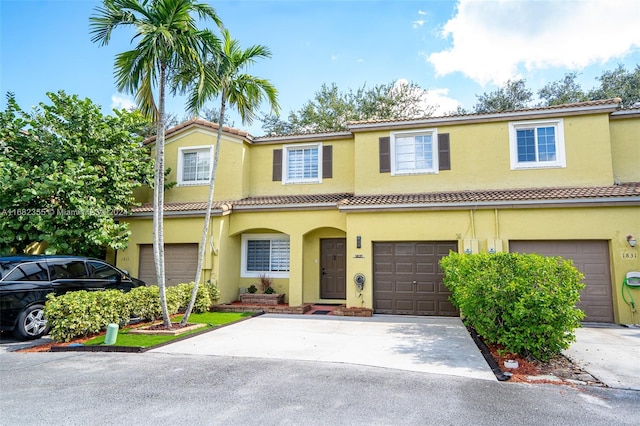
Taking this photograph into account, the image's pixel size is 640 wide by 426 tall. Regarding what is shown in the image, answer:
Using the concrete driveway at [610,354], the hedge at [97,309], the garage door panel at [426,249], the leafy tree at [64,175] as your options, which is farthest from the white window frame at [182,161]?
the concrete driveway at [610,354]

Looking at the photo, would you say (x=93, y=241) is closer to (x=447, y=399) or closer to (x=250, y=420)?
(x=250, y=420)

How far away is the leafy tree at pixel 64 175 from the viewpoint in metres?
12.0

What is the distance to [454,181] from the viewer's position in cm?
1333

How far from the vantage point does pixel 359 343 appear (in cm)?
843

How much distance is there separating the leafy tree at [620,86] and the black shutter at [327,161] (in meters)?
20.2

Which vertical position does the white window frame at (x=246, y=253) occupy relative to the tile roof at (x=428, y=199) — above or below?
below

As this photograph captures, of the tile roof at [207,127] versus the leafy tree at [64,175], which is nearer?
the leafy tree at [64,175]

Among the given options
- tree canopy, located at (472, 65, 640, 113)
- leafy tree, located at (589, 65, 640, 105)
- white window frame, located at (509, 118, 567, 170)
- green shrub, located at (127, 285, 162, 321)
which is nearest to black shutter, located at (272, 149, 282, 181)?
green shrub, located at (127, 285, 162, 321)

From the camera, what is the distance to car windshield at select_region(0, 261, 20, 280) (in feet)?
29.1

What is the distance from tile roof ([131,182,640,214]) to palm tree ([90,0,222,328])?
4.53 m

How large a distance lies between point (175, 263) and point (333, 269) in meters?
6.03

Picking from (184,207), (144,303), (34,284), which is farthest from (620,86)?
(34,284)

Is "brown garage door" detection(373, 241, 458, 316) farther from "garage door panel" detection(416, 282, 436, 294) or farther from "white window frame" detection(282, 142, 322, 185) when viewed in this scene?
"white window frame" detection(282, 142, 322, 185)

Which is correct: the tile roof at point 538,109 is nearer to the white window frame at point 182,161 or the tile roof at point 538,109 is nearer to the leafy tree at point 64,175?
the white window frame at point 182,161
